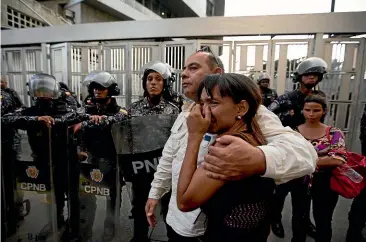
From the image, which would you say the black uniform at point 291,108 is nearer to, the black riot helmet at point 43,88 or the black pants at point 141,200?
the black pants at point 141,200

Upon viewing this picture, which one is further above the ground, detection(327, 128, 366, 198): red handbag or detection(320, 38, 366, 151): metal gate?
detection(320, 38, 366, 151): metal gate

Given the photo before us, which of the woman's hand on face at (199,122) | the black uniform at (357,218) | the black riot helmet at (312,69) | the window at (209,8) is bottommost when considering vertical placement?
the black uniform at (357,218)

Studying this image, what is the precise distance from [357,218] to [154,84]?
2483 millimetres

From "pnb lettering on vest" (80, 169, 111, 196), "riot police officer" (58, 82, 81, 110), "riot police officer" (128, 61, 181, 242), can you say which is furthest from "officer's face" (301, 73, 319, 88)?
"riot police officer" (58, 82, 81, 110)

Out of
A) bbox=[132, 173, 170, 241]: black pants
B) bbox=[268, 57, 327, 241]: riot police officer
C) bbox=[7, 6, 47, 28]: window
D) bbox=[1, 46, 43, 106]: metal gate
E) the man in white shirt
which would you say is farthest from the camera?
bbox=[7, 6, 47, 28]: window

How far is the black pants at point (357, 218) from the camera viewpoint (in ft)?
7.60

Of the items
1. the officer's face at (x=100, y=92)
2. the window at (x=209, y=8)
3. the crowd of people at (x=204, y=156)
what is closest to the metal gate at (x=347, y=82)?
the crowd of people at (x=204, y=156)

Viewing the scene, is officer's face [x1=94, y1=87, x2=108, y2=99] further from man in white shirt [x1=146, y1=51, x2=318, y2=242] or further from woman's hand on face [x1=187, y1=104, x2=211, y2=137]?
woman's hand on face [x1=187, y1=104, x2=211, y2=137]

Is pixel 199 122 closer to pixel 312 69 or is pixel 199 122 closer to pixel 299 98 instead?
pixel 299 98

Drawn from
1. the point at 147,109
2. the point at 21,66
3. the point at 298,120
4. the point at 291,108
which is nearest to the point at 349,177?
the point at 298,120

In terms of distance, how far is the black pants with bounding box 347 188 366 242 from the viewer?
2.32 meters

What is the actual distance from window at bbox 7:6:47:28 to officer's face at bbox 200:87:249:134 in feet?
38.4

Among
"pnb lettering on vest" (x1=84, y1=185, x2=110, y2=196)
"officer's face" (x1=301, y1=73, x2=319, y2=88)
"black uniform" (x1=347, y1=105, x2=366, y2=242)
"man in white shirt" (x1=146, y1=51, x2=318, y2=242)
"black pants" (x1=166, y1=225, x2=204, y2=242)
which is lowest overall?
"black uniform" (x1=347, y1=105, x2=366, y2=242)

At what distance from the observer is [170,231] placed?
135cm
